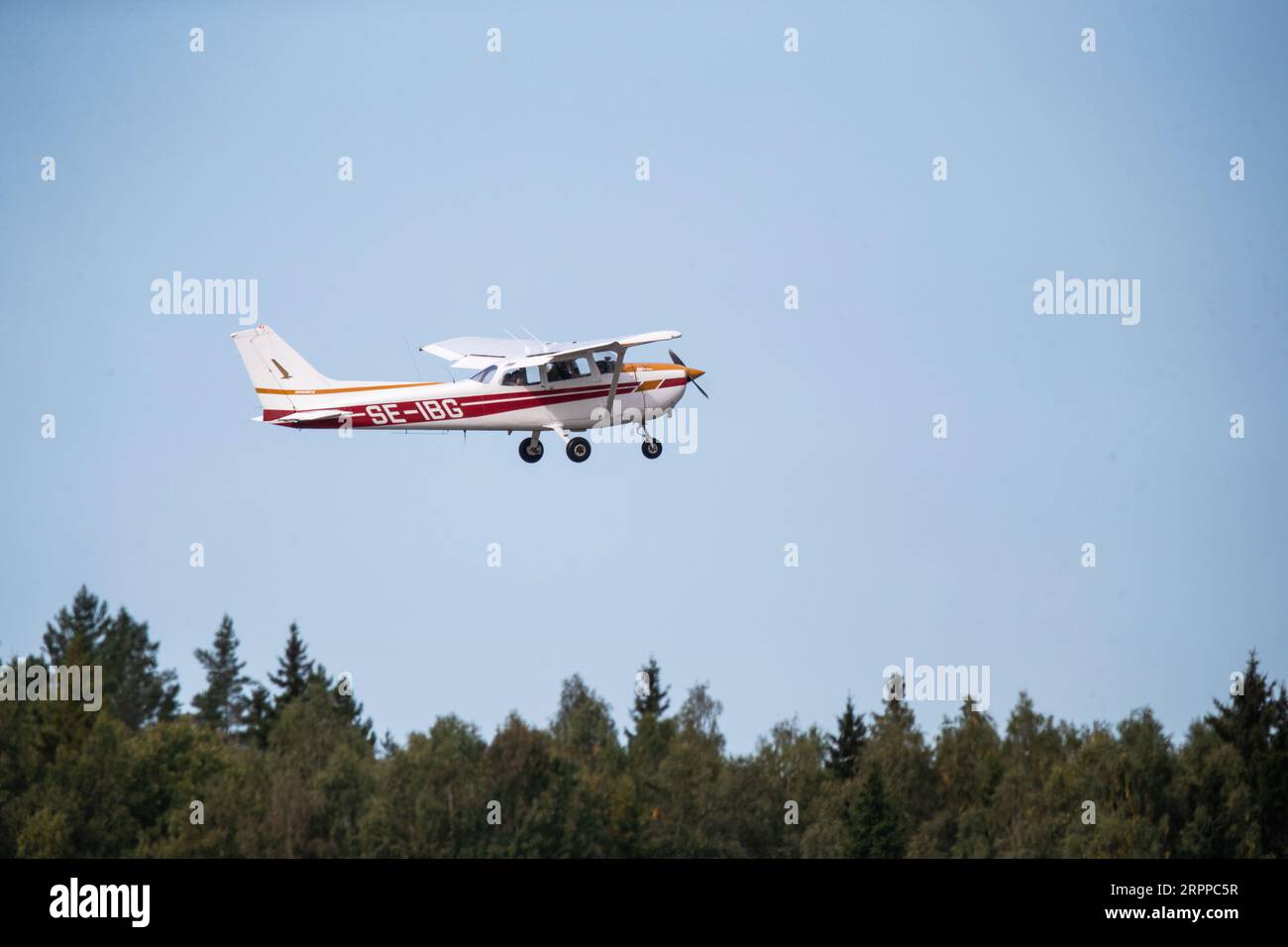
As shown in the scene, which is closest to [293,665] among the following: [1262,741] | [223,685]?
[223,685]

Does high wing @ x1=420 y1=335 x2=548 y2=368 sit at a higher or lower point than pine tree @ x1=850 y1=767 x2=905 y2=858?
higher

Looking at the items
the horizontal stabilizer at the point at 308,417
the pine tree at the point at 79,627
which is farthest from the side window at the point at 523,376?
the pine tree at the point at 79,627

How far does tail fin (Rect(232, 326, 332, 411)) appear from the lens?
40438mm

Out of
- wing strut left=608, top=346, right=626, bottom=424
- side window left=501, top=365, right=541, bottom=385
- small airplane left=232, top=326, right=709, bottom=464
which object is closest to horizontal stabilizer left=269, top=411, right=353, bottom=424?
small airplane left=232, top=326, right=709, bottom=464

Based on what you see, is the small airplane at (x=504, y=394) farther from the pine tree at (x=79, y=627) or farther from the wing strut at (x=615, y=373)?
the pine tree at (x=79, y=627)

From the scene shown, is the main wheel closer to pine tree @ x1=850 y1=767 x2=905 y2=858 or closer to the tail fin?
the tail fin

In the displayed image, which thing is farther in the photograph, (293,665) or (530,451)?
(293,665)

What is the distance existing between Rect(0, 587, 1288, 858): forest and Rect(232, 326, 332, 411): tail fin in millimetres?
34218

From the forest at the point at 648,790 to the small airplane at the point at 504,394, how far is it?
32599 millimetres

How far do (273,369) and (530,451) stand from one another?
5672mm

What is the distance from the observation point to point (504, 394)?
4116cm

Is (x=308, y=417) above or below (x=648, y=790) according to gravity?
above

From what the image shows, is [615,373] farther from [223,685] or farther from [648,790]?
[223,685]

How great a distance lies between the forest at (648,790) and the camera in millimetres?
79000
